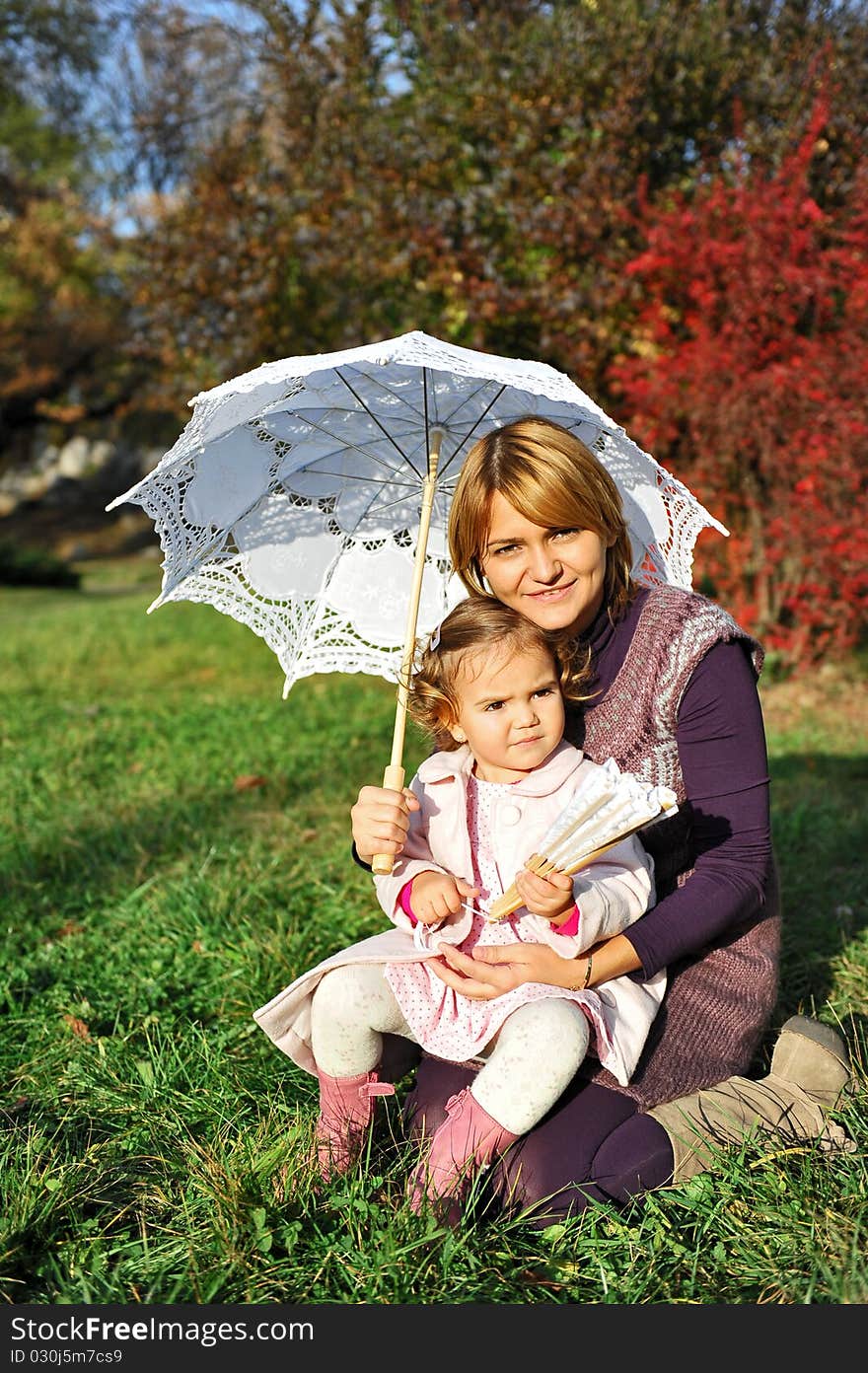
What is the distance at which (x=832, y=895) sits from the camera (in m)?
3.95

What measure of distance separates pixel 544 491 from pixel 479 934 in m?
0.93

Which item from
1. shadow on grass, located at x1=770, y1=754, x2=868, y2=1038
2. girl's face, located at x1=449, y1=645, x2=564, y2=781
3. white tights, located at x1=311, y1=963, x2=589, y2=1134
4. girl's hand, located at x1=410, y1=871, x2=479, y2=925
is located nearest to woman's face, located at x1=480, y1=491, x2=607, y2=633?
girl's face, located at x1=449, y1=645, x2=564, y2=781

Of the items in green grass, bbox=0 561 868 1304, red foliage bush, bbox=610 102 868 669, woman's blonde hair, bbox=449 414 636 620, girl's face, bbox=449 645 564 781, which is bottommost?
green grass, bbox=0 561 868 1304

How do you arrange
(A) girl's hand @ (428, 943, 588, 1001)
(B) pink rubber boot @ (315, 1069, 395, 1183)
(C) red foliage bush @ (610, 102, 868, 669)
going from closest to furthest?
(A) girl's hand @ (428, 943, 588, 1001) → (B) pink rubber boot @ (315, 1069, 395, 1183) → (C) red foliage bush @ (610, 102, 868, 669)

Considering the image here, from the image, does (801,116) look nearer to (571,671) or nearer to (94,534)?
(571,671)

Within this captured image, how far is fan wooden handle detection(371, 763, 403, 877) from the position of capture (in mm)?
2314

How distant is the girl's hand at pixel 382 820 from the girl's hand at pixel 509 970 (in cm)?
24

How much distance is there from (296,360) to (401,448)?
0.58m

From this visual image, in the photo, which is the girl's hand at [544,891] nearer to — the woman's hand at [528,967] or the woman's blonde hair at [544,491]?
the woman's hand at [528,967]

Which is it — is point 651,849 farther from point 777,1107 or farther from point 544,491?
point 544,491

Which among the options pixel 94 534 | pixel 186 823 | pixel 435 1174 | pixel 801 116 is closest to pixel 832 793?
pixel 186 823

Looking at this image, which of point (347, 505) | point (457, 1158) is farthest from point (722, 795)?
point (347, 505)

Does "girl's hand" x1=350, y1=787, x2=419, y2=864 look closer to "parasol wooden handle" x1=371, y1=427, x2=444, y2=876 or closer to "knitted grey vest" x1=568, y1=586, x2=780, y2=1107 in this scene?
"parasol wooden handle" x1=371, y1=427, x2=444, y2=876

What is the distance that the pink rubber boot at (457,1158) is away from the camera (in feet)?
6.98
